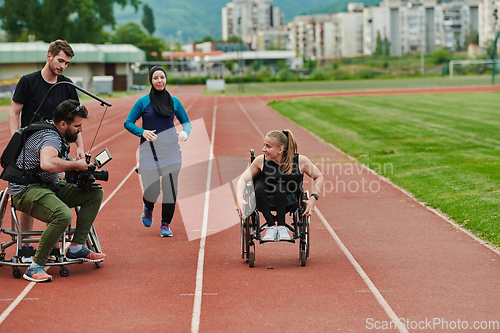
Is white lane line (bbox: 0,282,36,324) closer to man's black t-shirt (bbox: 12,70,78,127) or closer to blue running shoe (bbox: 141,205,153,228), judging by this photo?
man's black t-shirt (bbox: 12,70,78,127)

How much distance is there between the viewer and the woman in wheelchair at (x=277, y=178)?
5785mm

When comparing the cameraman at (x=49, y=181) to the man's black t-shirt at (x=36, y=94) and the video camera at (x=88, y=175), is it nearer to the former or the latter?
the video camera at (x=88, y=175)

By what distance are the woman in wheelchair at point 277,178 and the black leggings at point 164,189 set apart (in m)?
1.49

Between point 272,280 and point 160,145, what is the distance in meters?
2.41

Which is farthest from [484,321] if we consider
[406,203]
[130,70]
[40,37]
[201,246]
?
[40,37]

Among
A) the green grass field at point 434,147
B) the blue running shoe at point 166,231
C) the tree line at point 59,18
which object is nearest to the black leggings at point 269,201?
the blue running shoe at point 166,231

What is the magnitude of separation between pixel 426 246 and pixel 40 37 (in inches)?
2998

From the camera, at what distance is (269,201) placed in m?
5.86

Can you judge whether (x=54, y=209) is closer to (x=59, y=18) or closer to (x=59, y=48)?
(x=59, y=48)

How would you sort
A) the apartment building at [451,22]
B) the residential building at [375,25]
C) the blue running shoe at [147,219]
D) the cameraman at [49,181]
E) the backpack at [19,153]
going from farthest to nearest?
1. the apartment building at [451,22]
2. the residential building at [375,25]
3. the blue running shoe at [147,219]
4. the backpack at [19,153]
5. the cameraman at [49,181]

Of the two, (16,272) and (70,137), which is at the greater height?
(70,137)

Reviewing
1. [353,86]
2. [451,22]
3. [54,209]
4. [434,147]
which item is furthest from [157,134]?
[451,22]

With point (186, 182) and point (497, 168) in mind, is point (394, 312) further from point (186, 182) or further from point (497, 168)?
point (497, 168)

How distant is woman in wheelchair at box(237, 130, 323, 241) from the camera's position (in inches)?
228
